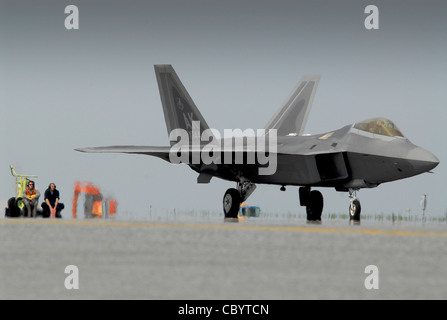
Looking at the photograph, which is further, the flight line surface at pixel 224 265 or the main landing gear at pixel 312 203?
the main landing gear at pixel 312 203

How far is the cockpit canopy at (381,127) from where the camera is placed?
19.3 m

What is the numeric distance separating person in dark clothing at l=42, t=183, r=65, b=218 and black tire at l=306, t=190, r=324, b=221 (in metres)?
7.96

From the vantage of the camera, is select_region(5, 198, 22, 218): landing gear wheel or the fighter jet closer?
the fighter jet

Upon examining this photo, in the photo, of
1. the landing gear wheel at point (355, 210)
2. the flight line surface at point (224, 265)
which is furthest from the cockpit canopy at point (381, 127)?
the flight line surface at point (224, 265)

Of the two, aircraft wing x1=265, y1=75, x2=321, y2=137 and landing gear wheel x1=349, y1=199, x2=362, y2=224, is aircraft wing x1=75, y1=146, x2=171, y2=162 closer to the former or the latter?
aircraft wing x1=265, y1=75, x2=321, y2=137

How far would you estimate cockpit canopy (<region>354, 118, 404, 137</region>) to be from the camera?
19.3m

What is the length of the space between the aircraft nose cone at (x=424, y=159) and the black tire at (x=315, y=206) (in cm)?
464

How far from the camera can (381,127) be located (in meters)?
19.4

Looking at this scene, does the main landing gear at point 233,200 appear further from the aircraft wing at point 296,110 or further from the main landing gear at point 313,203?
the aircraft wing at point 296,110

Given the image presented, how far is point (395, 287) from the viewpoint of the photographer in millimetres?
8227

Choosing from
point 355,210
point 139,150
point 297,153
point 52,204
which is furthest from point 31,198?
point 355,210

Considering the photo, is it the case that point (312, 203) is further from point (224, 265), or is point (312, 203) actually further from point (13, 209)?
point (224, 265)

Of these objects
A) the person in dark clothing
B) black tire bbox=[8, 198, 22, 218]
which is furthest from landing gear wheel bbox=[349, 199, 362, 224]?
black tire bbox=[8, 198, 22, 218]
